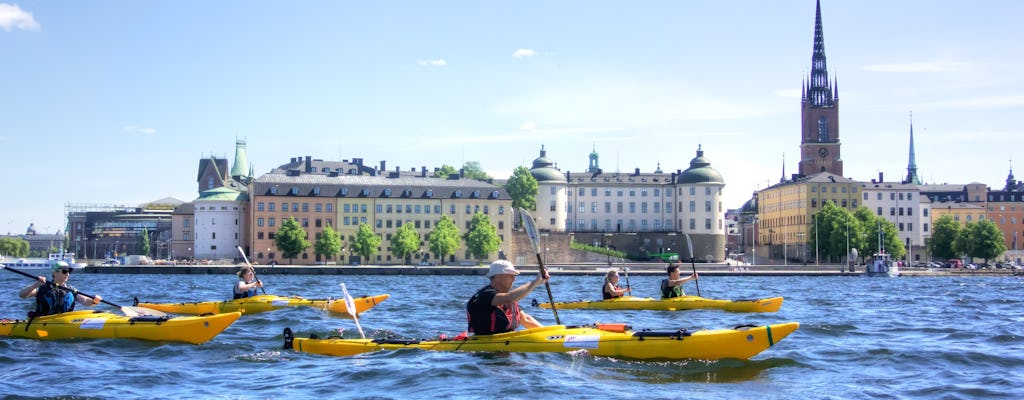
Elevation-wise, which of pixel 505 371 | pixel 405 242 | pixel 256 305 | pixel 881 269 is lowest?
pixel 505 371

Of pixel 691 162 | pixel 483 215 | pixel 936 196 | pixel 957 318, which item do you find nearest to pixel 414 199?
pixel 483 215

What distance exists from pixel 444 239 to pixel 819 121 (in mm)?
68536

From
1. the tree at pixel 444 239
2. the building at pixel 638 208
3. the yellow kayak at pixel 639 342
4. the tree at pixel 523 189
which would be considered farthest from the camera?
the building at pixel 638 208

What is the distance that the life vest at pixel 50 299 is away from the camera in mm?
22766

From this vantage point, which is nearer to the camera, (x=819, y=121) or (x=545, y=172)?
(x=545, y=172)

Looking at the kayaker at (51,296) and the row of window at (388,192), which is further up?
the row of window at (388,192)

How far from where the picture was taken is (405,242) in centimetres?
10800

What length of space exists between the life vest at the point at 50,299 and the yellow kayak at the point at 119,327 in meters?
0.28

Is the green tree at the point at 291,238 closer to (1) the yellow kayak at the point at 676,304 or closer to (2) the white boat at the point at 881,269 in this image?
(2) the white boat at the point at 881,269

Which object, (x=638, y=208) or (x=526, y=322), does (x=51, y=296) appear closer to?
(x=526, y=322)

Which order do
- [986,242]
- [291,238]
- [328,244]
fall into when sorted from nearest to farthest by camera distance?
[328,244] < [291,238] < [986,242]

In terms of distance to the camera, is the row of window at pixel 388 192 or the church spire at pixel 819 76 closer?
the row of window at pixel 388 192

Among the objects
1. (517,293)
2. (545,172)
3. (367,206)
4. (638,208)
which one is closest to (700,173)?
(638,208)

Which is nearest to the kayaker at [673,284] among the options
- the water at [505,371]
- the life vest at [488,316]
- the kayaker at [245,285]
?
the water at [505,371]
